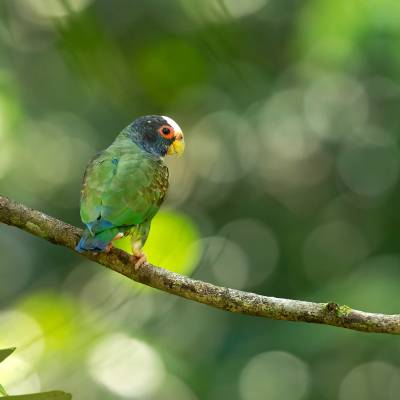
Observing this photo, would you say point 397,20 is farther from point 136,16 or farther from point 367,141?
point 367,141

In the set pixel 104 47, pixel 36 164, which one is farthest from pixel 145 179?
pixel 36 164

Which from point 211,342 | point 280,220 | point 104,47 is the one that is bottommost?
point 280,220

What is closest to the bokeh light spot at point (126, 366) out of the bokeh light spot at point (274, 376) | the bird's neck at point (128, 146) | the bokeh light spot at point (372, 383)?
the bird's neck at point (128, 146)

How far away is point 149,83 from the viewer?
5.97ft

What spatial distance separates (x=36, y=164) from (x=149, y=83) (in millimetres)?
8804

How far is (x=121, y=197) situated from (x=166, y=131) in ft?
3.80

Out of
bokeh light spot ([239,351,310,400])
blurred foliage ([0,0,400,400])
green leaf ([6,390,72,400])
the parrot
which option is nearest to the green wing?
the parrot

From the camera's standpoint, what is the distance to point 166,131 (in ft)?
14.6

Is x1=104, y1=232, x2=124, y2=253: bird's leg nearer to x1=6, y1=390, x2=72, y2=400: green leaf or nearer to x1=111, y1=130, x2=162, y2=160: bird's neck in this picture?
x1=111, y1=130, x2=162, y2=160: bird's neck

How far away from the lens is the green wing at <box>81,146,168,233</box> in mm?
3230

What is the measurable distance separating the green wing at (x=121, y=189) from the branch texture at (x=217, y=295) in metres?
0.27

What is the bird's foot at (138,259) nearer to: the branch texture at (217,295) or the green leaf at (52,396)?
the branch texture at (217,295)

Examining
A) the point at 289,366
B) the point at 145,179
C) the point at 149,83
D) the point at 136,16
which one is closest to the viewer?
the point at 149,83

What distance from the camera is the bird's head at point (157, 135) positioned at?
170 inches
